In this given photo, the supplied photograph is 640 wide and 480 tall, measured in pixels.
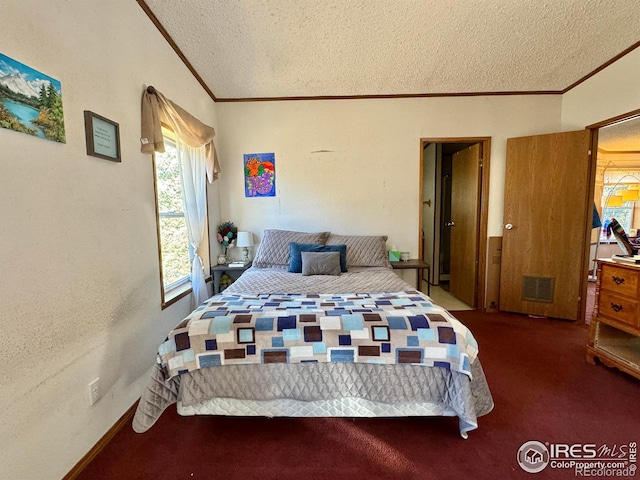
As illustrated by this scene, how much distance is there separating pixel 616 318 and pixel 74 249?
135 inches

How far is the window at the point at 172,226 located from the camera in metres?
2.26

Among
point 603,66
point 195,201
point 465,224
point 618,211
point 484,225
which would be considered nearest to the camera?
point 195,201

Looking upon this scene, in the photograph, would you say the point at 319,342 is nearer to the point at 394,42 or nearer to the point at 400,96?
the point at 394,42

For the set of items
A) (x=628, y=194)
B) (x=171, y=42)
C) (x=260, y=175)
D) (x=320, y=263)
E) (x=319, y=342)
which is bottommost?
(x=319, y=342)

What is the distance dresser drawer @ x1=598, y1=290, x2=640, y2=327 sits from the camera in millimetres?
1896

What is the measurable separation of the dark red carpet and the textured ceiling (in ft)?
8.56

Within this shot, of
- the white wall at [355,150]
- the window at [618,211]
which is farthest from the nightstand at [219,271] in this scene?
the window at [618,211]

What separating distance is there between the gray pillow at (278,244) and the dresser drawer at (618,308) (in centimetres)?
238

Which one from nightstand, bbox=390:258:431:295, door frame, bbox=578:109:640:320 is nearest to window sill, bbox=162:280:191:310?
nightstand, bbox=390:258:431:295

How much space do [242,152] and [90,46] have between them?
190 centimetres

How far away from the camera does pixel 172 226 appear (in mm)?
2420

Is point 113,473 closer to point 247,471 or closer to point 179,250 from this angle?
point 247,471

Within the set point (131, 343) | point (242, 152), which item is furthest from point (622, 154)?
point (131, 343)

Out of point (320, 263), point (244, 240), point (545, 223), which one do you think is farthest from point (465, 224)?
point (244, 240)
